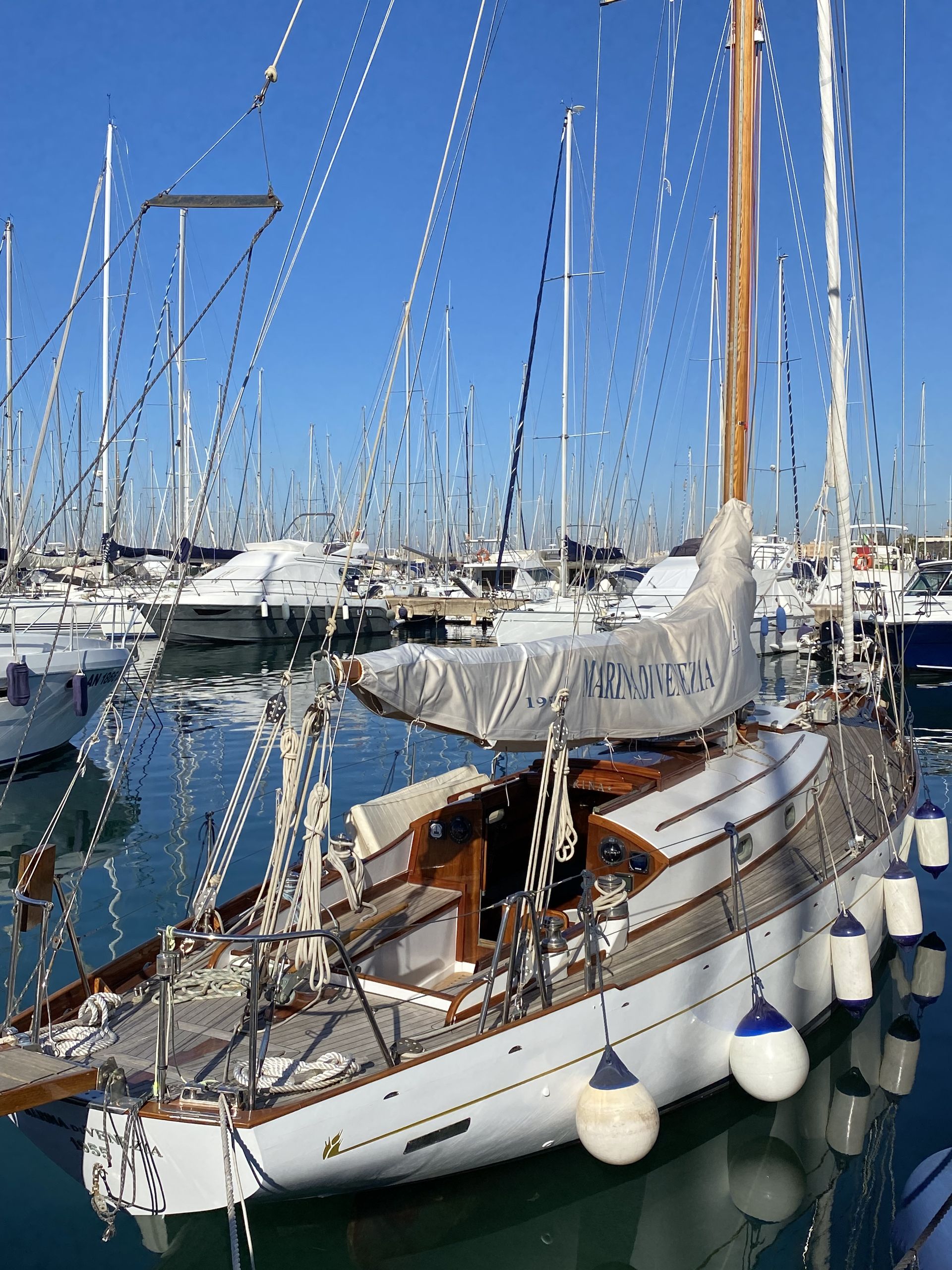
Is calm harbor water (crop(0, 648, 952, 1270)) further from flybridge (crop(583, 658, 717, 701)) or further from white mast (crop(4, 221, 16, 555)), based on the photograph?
white mast (crop(4, 221, 16, 555))

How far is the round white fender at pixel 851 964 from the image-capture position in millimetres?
7086

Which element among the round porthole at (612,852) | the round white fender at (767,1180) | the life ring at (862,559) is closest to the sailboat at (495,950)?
the round porthole at (612,852)

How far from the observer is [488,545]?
2195 inches

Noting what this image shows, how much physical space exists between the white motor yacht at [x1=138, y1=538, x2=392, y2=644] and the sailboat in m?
27.2

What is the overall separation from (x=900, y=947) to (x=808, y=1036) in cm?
154

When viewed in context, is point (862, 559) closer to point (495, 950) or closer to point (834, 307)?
point (834, 307)

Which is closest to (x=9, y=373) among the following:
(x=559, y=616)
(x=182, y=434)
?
(x=182, y=434)

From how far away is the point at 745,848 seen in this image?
7562mm

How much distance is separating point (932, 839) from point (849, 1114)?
384cm

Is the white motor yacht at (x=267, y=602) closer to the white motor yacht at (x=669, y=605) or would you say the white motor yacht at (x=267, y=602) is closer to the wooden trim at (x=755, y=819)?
the white motor yacht at (x=669, y=605)

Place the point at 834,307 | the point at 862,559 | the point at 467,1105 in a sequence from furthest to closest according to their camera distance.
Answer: the point at 862,559 → the point at 834,307 → the point at 467,1105

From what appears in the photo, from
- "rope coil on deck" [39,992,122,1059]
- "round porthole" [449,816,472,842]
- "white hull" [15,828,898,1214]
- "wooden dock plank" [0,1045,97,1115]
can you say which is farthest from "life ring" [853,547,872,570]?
"wooden dock plank" [0,1045,97,1115]

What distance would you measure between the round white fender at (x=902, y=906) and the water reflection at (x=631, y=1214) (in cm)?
199

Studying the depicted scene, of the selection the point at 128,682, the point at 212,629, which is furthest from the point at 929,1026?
the point at 212,629
